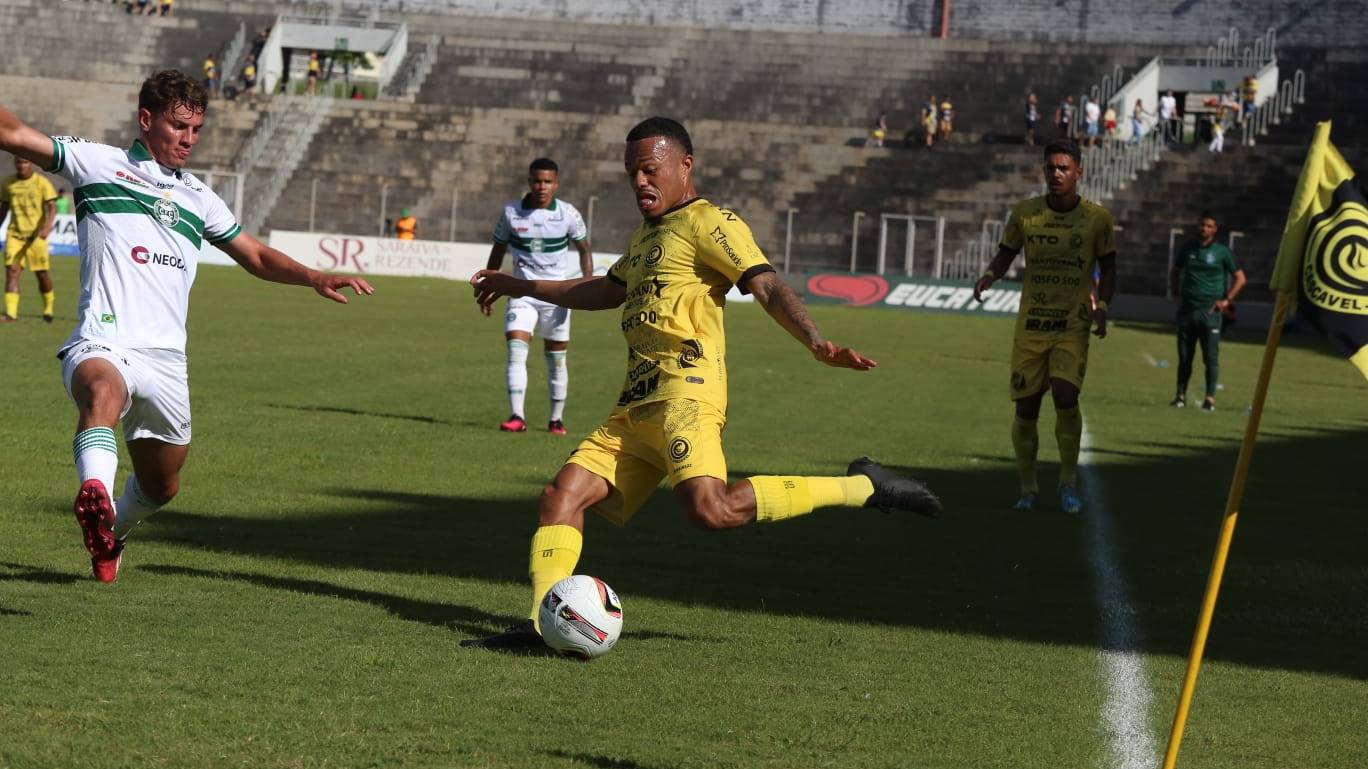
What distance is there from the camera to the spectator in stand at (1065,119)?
5397 centimetres

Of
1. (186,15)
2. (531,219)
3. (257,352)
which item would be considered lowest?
(257,352)

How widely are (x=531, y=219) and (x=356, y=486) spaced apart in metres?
4.70

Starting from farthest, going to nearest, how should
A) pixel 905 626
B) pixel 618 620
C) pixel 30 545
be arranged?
pixel 30 545, pixel 905 626, pixel 618 620

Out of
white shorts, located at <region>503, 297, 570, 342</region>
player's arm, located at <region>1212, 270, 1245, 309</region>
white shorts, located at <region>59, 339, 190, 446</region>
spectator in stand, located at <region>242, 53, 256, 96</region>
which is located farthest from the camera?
spectator in stand, located at <region>242, 53, 256, 96</region>

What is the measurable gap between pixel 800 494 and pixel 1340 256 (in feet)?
9.18

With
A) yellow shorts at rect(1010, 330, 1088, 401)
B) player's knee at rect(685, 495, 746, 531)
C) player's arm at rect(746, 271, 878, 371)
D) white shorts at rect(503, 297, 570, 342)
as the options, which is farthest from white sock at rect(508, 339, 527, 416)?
player's knee at rect(685, 495, 746, 531)

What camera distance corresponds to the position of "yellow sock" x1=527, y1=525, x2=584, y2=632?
7095mm

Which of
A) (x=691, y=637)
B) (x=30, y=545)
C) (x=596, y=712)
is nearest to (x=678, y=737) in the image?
(x=596, y=712)

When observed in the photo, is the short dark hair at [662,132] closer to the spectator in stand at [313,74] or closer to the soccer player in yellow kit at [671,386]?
the soccer player in yellow kit at [671,386]

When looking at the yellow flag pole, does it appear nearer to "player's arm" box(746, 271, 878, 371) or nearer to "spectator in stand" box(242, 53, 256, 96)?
"player's arm" box(746, 271, 878, 371)

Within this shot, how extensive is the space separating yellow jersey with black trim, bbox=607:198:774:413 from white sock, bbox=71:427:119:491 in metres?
2.02

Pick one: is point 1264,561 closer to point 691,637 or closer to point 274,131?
point 691,637

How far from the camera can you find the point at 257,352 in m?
21.9

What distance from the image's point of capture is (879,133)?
182 feet
